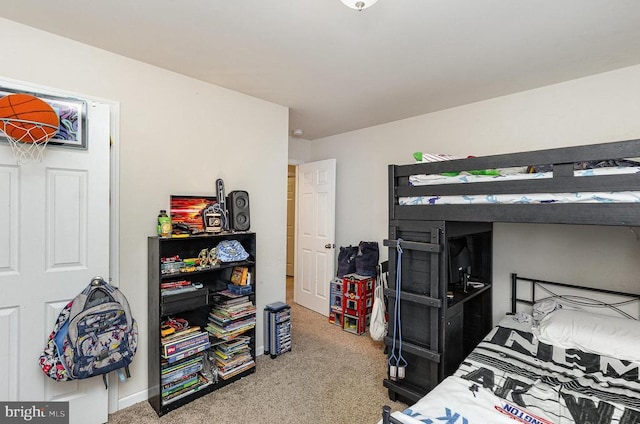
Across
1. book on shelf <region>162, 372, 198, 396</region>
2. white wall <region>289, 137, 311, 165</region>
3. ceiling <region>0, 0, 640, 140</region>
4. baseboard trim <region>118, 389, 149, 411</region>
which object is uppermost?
ceiling <region>0, 0, 640, 140</region>

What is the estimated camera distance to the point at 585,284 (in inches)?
98.7

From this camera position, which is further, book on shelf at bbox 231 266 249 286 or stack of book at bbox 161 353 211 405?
book on shelf at bbox 231 266 249 286

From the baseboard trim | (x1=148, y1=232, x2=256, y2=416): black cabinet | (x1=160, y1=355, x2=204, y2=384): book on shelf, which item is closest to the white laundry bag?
(x1=148, y1=232, x2=256, y2=416): black cabinet

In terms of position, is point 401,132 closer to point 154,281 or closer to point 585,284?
point 585,284

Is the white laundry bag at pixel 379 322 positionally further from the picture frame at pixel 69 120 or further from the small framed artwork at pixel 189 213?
the picture frame at pixel 69 120

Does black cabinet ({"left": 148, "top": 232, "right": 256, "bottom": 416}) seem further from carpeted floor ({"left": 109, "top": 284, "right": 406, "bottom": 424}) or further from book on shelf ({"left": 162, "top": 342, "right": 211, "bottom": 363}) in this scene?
carpeted floor ({"left": 109, "top": 284, "right": 406, "bottom": 424})

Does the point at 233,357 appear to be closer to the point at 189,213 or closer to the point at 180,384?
the point at 180,384

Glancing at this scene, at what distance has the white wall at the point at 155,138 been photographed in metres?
Result: 1.95

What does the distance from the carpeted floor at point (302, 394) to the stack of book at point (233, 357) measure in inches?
3.9

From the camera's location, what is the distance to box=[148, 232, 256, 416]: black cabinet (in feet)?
7.04

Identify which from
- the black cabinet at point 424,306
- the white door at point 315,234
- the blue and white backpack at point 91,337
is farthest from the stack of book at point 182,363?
the white door at point 315,234

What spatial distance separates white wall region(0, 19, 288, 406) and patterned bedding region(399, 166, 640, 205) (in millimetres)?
1524

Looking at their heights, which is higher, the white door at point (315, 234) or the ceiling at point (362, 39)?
the ceiling at point (362, 39)

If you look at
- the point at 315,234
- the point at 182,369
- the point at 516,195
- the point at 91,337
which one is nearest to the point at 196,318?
the point at 182,369
